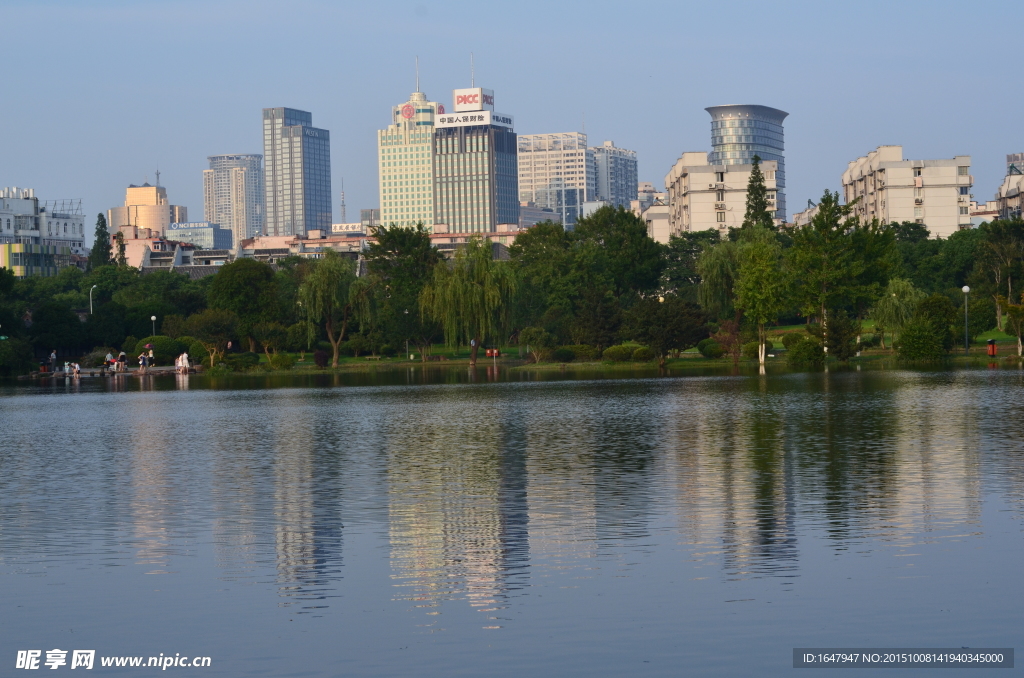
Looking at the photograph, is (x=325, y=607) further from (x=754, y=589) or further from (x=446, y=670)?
(x=754, y=589)

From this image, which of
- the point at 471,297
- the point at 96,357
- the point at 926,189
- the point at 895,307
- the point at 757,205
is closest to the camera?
the point at 895,307

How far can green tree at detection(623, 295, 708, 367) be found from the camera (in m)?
77.2

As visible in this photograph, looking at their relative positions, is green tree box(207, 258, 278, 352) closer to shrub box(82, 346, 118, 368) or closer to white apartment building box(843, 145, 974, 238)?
shrub box(82, 346, 118, 368)

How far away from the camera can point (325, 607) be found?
12.0 m

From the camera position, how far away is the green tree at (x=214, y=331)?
96125 mm

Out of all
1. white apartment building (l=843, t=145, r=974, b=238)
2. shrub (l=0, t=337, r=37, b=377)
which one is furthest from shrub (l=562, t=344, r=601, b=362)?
white apartment building (l=843, t=145, r=974, b=238)

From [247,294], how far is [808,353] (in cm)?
5100

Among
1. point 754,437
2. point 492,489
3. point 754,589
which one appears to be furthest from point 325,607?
point 754,437

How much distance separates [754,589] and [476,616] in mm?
2970

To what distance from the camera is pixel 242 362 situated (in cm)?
9175

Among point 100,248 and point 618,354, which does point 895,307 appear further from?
point 100,248

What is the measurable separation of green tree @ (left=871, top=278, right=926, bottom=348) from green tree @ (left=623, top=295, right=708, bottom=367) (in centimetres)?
1162

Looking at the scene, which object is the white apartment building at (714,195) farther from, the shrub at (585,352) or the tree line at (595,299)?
the shrub at (585,352)

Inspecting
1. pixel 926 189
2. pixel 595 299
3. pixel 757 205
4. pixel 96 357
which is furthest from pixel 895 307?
pixel 926 189
